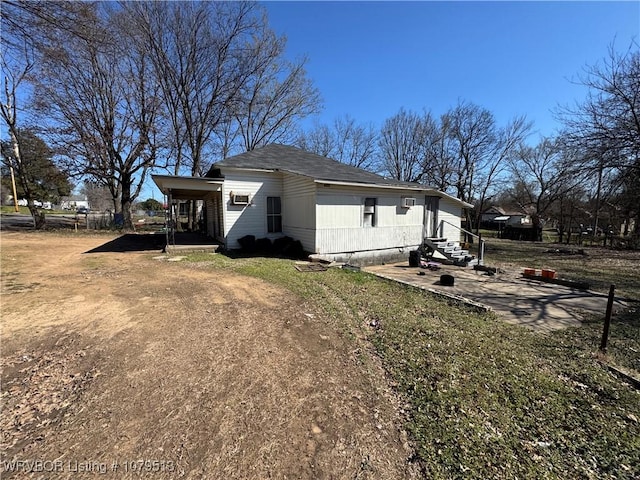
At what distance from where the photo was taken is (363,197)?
1083cm

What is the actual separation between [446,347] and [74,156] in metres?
22.8

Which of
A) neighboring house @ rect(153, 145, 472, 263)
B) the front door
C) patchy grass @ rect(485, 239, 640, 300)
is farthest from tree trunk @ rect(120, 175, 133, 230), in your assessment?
patchy grass @ rect(485, 239, 640, 300)

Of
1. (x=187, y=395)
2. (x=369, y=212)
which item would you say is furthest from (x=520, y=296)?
(x=187, y=395)

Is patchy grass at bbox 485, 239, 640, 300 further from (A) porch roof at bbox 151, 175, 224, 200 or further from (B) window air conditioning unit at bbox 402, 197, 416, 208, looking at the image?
(A) porch roof at bbox 151, 175, 224, 200

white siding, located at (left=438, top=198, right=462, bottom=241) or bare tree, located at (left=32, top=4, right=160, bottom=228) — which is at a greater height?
bare tree, located at (left=32, top=4, right=160, bottom=228)

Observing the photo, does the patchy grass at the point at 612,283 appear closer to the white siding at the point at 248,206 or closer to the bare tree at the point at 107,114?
the white siding at the point at 248,206

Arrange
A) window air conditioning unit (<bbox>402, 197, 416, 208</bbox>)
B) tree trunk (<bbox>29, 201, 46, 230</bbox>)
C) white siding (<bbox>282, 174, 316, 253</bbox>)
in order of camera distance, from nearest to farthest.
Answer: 1. white siding (<bbox>282, 174, 316, 253</bbox>)
2. window air conditioning unit (<bbox>402, 197, 416, 208</bbox>)
3. tree trunk (<bbox>29, 201, 46, 230</bbox>)

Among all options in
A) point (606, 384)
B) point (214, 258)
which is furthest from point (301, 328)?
point (214, 258)

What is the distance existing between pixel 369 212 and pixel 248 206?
501 centimetres

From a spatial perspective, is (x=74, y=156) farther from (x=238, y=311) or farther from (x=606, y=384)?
(x=606, y=384)

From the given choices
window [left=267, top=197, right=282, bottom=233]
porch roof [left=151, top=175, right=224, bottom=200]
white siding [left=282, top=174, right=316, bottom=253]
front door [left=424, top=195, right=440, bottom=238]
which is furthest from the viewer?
front door [left=424, top=195, right=440, bottom=238]

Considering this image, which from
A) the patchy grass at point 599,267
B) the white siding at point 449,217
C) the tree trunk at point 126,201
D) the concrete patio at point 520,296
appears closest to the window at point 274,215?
the concrete patio at point 520,296

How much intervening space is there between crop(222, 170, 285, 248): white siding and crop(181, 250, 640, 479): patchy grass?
7159mm

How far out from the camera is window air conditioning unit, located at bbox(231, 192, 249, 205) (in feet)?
36.5
